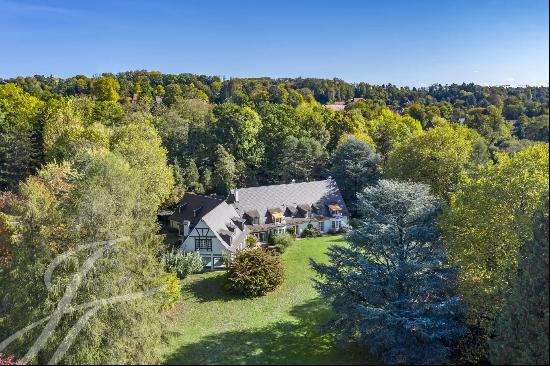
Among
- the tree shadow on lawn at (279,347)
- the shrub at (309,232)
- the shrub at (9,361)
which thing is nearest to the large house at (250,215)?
the shrub at (309,232)

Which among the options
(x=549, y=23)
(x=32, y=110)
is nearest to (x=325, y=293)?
(x=549, y=23)

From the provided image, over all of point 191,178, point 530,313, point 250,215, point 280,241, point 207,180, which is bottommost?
point 280,241

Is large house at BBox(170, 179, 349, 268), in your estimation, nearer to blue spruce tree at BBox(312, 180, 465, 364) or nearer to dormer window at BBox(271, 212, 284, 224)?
dormer window at BBox(271, 212, 284, 224)

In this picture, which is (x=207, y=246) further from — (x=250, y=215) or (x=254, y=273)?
Answer: (x=250, y=215)

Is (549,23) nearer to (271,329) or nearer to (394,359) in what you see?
(394,359)

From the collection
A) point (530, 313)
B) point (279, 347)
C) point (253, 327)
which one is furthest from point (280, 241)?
point (530, 313)

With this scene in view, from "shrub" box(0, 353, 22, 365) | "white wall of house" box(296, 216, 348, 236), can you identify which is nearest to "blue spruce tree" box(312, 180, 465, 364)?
"shrub" box(0, 353, 22, 365)

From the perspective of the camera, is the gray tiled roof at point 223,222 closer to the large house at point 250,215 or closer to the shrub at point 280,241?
the large house at point 250,215
